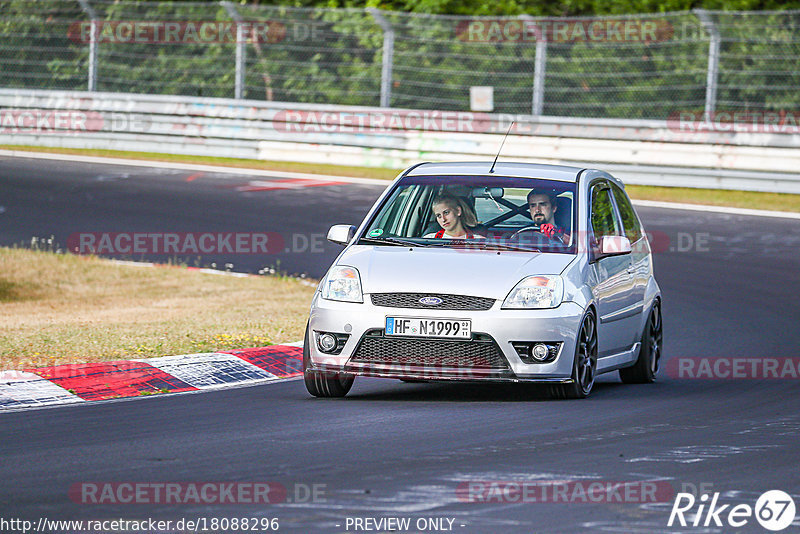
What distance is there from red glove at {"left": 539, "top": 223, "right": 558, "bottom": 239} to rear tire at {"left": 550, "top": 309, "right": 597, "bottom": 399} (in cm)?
62

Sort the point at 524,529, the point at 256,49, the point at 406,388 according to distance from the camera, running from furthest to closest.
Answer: the point at 256,49 < the point at 406,388 < the point at 524,529

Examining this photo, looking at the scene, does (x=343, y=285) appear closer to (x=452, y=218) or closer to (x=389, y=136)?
(x=452, y=218)

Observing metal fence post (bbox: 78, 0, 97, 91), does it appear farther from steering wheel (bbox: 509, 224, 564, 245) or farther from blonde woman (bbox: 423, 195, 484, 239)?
steering wheel (bbox: 509, 224, 564, 245)

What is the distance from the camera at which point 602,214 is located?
10.0 meters

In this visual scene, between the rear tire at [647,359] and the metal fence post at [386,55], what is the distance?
14820 millimetres

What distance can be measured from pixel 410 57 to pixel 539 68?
247 centimetres

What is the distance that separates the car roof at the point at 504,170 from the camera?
980cm

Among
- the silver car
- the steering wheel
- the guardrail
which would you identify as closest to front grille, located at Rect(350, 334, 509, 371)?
the silver car

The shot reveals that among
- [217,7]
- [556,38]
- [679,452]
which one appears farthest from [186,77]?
[679,452]

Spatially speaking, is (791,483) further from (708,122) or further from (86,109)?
(86,109)

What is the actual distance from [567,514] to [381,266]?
3.30m

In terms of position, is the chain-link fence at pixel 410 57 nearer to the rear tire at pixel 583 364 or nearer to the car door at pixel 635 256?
the car door at pixel 635 256

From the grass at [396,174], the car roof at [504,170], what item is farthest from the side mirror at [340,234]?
the grass at [396,174]

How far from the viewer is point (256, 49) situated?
2602 centimetres
